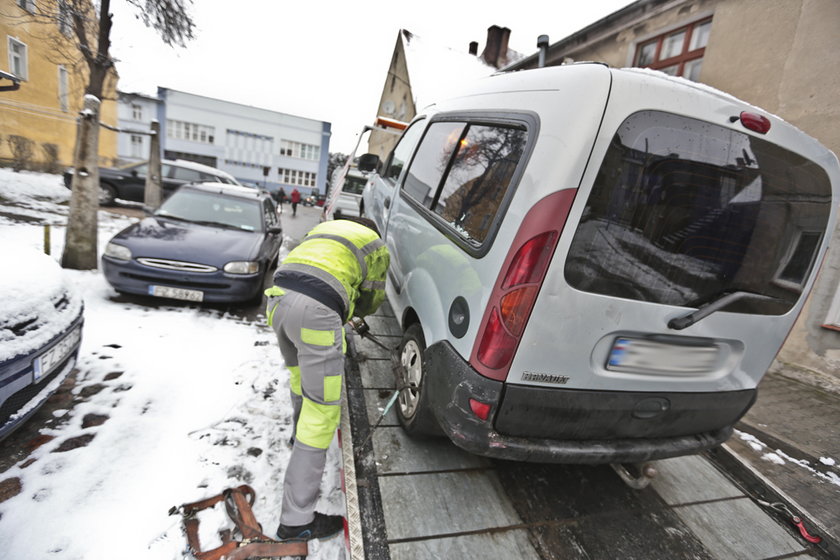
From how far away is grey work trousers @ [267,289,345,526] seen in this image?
1.87 meters

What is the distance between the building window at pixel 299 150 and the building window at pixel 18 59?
2531 centimetres

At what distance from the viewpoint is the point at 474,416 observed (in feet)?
5.51

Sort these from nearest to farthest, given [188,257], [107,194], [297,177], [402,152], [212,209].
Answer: [402,152] < [188,257] < [212,209] < [107,194] < [297,177]

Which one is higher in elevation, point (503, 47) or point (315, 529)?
point (503, 47)

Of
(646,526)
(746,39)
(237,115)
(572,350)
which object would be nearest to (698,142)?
(572,350)

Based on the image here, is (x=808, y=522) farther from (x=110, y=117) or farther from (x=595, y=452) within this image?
(x=110, y=117)

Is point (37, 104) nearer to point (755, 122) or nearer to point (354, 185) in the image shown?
point (354, 185)

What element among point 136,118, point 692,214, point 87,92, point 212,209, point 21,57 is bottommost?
point 212,209

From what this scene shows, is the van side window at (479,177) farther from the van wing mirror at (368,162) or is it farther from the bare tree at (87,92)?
the bare tree at (87,92)

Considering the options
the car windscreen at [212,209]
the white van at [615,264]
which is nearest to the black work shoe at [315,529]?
the white van at [615,264]

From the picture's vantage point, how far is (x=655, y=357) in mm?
1754

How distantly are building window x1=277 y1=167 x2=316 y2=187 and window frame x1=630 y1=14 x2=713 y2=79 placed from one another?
3723 cm

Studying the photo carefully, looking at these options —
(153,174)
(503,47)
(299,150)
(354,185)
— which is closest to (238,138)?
(299,150)

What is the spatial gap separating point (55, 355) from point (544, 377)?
277 cm
